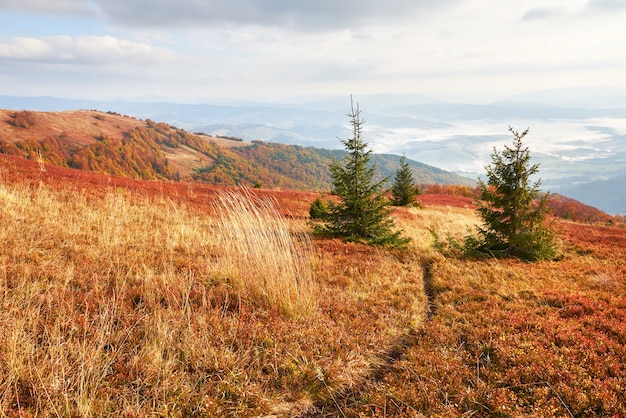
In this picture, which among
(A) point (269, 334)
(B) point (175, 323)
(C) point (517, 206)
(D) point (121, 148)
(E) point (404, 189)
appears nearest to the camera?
(B) point (175, 323)

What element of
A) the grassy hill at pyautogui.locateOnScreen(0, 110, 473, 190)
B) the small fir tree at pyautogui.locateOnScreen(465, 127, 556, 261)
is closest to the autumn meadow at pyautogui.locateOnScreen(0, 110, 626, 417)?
the small fir tree at pyautogui.locateOnScreen(465, 127, 556, 261)

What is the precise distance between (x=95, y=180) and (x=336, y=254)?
15.5 m

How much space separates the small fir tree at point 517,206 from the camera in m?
10.2

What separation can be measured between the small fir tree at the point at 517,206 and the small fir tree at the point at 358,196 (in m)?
3.28

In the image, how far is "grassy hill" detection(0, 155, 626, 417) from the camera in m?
3.45

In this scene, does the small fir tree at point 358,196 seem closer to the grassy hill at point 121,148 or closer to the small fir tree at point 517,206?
→ the small fir tree at point 517,206

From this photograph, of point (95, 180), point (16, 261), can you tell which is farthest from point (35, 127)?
point (16, 261)

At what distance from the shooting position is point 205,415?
10.7 feet

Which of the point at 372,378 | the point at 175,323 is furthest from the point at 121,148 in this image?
the point at 372,378

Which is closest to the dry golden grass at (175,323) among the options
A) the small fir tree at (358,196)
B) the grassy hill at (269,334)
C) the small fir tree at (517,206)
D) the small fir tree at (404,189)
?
the grassy hill at (269,334)

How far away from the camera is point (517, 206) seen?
10.3 metres

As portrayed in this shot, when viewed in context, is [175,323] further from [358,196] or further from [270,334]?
[358,196]

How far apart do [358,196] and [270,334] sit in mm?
7286

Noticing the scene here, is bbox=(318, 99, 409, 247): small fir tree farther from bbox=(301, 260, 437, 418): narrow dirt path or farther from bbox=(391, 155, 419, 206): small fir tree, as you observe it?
bbox=(391, 155, 419, 206): small fir tree
